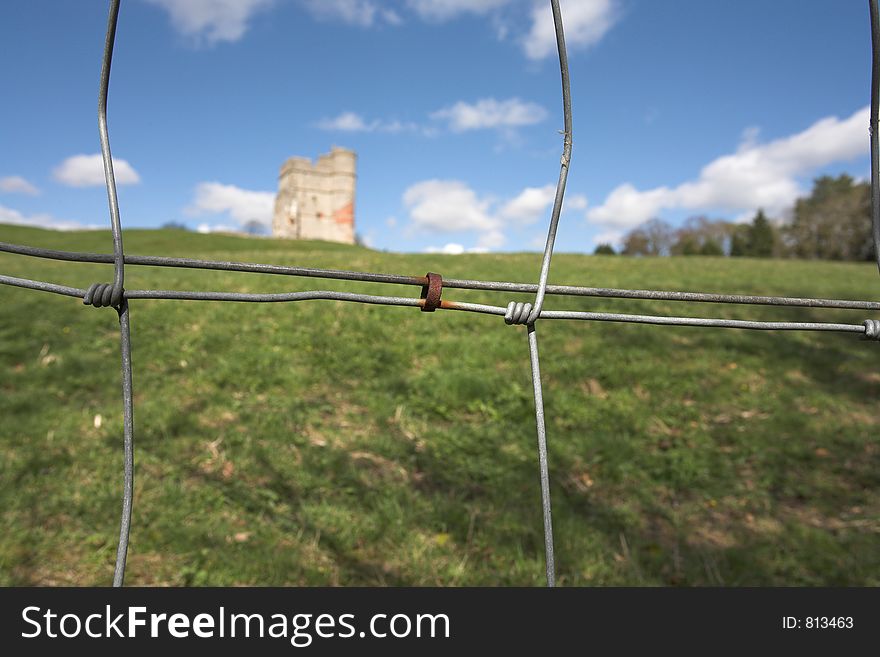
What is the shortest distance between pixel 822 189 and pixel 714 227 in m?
8.87

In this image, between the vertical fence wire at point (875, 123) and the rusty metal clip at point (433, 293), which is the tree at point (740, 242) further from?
the rusty metal clip at point (433, 293)

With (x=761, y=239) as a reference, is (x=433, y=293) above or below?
below

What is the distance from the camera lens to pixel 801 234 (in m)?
40.9

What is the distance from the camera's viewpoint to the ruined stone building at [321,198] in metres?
43.5

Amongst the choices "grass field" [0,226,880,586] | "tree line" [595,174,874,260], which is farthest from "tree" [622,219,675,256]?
"grass field" [0,226,880,586]

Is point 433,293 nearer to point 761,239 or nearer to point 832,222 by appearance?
point 832,222

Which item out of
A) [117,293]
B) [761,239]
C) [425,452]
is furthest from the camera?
[761,239]

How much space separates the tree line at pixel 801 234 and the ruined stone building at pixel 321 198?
19570mm

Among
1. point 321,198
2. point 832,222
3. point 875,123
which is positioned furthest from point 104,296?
point 832,222

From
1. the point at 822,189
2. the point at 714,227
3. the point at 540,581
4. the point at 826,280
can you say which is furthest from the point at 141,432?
the point at 714,227

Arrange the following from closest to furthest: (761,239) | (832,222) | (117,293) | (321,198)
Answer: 1. (117,293)
2. (832,222)
3. (761,239)
4. (321,198)

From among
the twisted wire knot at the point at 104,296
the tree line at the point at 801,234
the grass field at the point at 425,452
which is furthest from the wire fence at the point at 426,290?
the tree line at the point at 801,234

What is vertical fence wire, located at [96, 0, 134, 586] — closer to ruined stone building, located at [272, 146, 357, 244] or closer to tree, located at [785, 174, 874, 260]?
tree, located at [785, 174, 874, 260]

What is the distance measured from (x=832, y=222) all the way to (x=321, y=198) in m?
36.1
